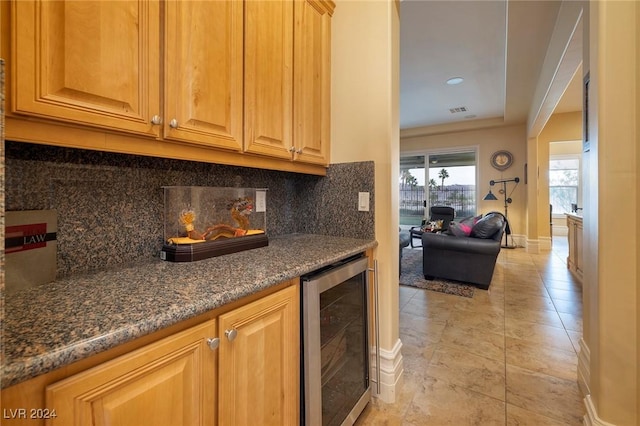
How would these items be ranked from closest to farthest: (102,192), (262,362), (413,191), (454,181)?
(262,362) < (102,192) < (454,181) < (413,191)

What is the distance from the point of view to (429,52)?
3.62m

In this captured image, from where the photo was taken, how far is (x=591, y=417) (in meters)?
1.34

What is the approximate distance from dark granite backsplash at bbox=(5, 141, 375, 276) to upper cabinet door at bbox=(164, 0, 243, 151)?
32 cm

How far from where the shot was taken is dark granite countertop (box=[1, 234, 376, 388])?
20.3 inches

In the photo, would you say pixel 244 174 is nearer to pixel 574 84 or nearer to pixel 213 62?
pixel 213 62

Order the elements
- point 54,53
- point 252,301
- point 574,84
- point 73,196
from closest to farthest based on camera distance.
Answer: point 54,53 → point 252,301 → point 73,196 → point 574,84

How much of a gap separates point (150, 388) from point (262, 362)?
357 millimetres

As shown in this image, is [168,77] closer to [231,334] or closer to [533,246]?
[231,334]

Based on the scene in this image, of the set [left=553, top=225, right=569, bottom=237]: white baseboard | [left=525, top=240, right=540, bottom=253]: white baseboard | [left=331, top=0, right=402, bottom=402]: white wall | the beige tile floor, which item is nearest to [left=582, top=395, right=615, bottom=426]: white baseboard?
the beige tile floor

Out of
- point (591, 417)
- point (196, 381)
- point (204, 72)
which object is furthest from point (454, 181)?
point (196, 381)

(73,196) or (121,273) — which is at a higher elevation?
(73,196)

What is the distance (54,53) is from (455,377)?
2433 mm

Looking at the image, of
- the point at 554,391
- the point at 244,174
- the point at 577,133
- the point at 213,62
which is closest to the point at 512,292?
the point at 554,391

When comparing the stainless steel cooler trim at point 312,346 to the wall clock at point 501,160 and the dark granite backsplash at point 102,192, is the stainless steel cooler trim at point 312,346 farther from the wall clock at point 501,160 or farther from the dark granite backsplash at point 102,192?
the wall clock at point 501,160
